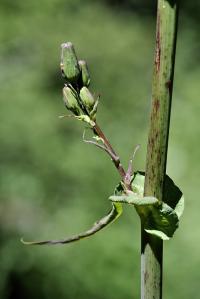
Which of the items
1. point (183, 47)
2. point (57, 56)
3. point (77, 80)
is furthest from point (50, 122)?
point (77, 80)

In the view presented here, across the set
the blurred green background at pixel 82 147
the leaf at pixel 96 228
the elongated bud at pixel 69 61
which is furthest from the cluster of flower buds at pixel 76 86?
the blurred green background at pixel 82 147

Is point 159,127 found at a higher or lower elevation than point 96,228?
higher

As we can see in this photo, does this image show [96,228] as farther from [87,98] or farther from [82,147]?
[82,147]

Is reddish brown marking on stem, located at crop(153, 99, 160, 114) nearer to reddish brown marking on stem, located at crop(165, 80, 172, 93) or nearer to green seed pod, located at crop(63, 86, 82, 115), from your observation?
reddish brown marking on stem, located at crop(165, 80, 172, 93)

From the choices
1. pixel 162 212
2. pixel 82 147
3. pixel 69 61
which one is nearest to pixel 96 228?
pixel 162 212

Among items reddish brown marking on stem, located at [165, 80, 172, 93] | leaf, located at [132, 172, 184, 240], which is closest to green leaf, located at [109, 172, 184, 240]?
leaf, located at [132, 172, 184, 240]

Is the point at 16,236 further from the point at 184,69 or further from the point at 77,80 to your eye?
→ the point at 77,80

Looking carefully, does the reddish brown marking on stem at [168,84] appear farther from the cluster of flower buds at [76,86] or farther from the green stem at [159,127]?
the cluster of flower buds at [76,86]
